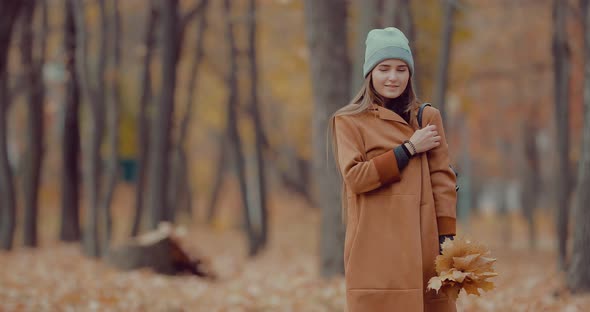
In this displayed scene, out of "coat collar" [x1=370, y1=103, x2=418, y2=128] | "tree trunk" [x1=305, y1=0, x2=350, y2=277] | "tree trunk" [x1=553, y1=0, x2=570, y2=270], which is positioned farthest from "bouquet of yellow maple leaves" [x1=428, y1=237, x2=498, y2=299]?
"tree trunk" [x1=553, y1=0, x2=570, y2=270]

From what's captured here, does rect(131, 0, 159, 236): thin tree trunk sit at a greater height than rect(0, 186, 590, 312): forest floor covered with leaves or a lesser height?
greater

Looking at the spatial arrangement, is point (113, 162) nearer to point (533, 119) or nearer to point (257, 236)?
point (257, 236)

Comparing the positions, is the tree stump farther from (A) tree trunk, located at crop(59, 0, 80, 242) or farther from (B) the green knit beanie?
(B) the green knit beanie

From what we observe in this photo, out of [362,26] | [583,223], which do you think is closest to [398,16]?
[362,26]

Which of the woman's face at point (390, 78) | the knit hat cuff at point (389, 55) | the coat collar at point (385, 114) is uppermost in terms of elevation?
the knit hat cuff at point (389, 55)

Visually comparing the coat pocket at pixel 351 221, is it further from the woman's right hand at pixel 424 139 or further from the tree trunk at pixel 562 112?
the tree trunk at pixel 562 112

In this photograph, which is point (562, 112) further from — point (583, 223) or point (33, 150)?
point (33, 150)

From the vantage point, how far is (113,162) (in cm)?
1648

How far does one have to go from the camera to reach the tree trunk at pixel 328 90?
1098 centimetres

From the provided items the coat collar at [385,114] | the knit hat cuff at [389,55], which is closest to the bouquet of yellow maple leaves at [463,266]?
the coat collar at [385,114]

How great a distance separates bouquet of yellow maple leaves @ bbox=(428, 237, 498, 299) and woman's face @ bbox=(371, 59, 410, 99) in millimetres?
773

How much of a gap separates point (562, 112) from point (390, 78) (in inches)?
334

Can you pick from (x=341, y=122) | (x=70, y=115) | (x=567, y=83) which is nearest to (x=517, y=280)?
(x=567, y=83)

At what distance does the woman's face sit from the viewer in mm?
4453
